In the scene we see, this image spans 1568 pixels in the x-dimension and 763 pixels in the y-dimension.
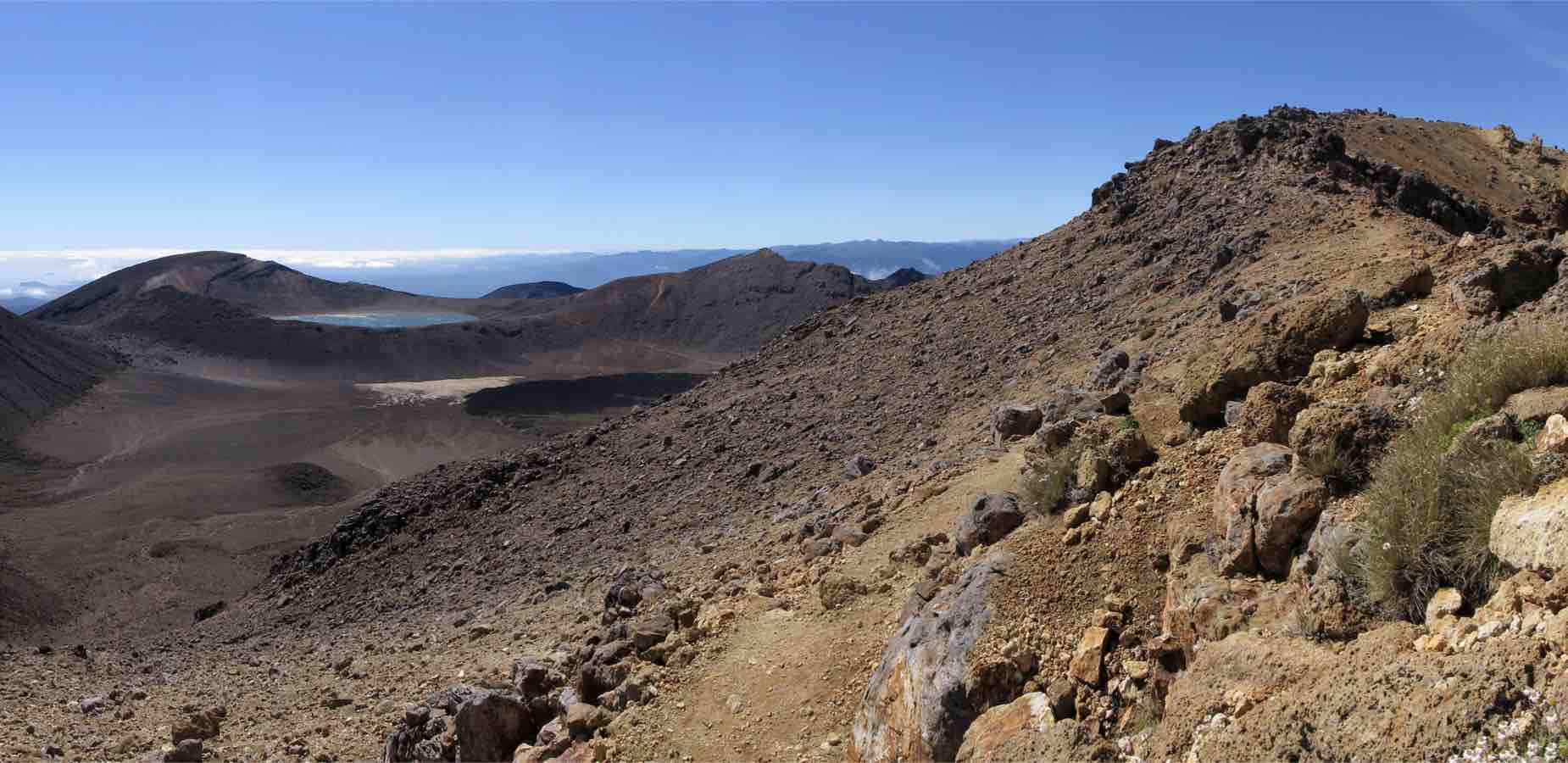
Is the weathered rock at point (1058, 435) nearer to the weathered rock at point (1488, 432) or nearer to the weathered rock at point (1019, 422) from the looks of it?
the weathered rock at point (1019, 422)

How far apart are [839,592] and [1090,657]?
2.53 meters

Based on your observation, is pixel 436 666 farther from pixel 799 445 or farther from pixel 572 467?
pixel 572 467

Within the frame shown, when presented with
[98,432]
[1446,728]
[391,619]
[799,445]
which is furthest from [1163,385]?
[98,432]

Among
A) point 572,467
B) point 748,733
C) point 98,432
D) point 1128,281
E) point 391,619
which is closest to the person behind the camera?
point 748,733

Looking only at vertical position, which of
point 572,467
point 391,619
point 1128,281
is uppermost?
point 1128,281

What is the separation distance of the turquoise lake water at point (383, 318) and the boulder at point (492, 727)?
244ft

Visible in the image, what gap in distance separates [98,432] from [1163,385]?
139 feet

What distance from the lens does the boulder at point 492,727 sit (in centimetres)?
636

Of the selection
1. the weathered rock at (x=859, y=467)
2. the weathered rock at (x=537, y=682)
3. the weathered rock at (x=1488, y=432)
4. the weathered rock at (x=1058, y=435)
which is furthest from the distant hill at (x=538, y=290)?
the weathered rock at (x=1488, y=432)

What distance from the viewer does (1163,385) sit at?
25.6 feet

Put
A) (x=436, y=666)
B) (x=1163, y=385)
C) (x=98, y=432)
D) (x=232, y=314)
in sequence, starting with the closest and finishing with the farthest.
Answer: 1. (x=1163, y=385)
2. (x=436, y=666)
3. (x=98, y=432)
4. (x=232, y=314)

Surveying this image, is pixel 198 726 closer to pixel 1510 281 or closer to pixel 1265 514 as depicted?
pixel 1265 514

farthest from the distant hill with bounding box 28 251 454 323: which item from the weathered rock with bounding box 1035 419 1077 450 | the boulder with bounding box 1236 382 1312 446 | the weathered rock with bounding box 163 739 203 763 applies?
the boulder with bounding box 1236 382 1312 446

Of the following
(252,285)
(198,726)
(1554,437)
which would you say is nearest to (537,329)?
(252,285)
